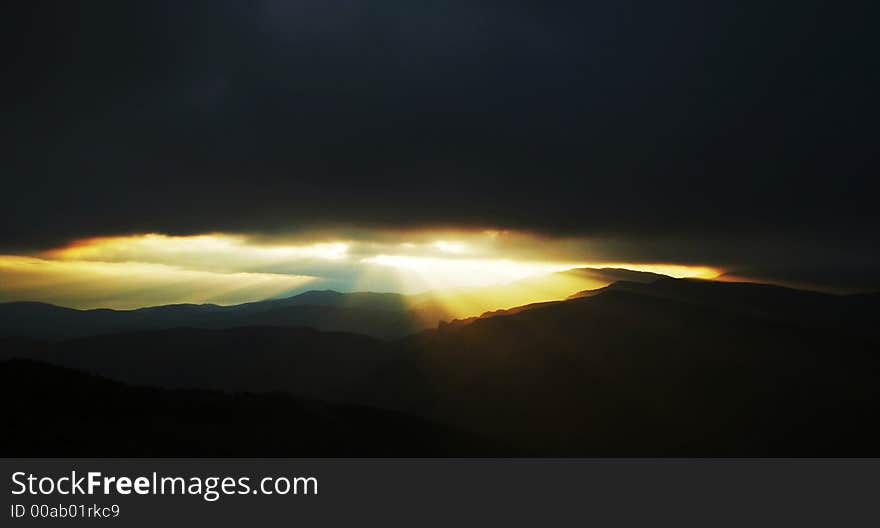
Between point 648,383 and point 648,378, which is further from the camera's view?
point 648,378

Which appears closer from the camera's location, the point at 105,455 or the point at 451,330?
the point at 105,455

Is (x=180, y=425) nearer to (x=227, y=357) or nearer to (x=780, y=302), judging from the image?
(x=780, y=302)

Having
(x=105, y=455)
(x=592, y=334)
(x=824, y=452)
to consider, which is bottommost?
(x=824, y=452)

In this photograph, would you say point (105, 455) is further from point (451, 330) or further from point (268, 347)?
point (268, 347)

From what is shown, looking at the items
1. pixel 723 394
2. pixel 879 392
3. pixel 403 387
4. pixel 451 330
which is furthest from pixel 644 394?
pixel 451 330

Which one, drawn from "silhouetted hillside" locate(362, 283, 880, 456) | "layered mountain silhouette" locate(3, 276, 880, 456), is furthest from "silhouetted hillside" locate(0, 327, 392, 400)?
"silhouetted hillside" locate(362, 283, 880, 456)

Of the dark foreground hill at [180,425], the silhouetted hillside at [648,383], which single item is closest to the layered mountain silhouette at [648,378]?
the silhouetted hillside at [648,383]

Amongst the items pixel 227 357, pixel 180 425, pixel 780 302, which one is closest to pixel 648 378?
pixel 780 302
